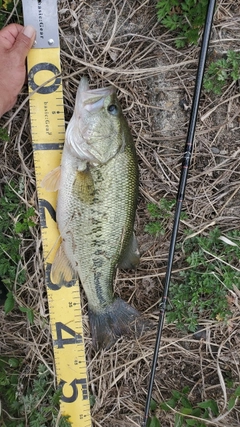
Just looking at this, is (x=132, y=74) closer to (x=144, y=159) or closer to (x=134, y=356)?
(x=144, y=159)

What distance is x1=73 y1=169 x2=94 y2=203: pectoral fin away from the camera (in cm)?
254

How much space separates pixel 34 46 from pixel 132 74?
732 mm

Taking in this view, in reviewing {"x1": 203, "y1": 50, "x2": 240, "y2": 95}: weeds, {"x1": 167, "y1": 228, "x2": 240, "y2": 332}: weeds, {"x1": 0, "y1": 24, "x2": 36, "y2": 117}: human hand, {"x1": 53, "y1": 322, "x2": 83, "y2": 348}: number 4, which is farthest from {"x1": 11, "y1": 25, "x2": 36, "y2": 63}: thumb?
{"x1": 53, "y1": 322, "x2": 83, "y2": 348}: number 4

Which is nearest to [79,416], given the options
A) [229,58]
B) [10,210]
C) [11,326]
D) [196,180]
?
[11,326]

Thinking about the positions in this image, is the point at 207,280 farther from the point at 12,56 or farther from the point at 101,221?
the point at 12,56

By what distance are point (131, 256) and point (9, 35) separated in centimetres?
177

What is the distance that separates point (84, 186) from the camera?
8.41 ft

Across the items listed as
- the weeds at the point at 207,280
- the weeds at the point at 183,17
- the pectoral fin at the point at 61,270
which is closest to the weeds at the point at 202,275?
the weeds at the point at 207,280

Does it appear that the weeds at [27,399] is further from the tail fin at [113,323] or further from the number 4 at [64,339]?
the tail fin at [113,323]

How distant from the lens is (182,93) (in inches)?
118

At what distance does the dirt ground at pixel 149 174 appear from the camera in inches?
113

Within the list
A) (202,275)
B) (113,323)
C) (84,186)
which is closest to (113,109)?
(84,186)

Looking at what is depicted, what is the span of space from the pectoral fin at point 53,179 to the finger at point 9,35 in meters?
0.91

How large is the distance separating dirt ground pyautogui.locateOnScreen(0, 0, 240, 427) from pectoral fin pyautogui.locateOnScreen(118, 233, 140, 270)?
8.7 inches
